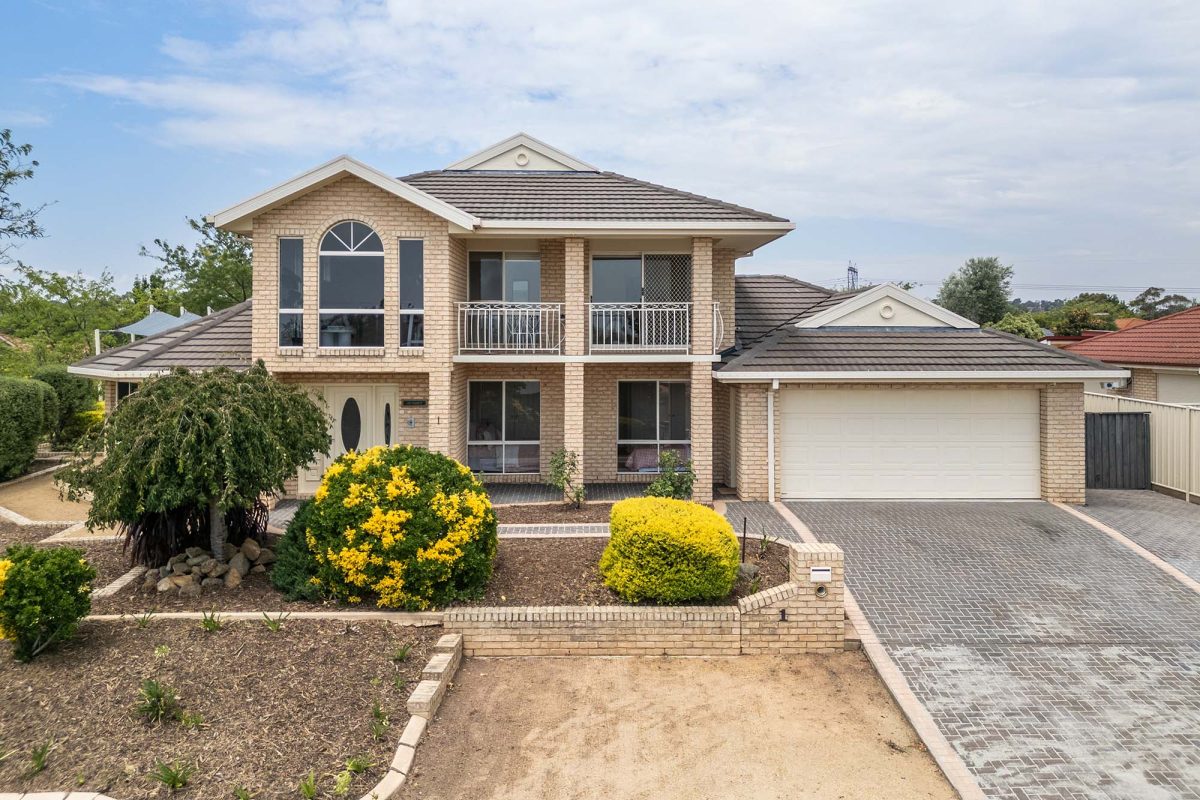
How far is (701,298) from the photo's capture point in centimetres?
1395

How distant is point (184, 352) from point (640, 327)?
9.46 metres

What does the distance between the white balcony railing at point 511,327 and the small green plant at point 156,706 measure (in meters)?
9.09

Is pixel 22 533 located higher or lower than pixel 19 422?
lower

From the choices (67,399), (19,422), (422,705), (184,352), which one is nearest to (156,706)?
(422,705)

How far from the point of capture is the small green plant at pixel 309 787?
498 centimetres

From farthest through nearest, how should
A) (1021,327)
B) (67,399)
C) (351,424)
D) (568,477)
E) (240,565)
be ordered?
(1021,327) < (67,399) < (351,424) < (568,477) < (240,565)

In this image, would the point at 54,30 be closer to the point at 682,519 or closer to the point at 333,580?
the point at 333,580

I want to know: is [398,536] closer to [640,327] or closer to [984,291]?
[640,327]

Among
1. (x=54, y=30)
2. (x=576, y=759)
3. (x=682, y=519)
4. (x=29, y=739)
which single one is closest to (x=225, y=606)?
(x=29, y=739)

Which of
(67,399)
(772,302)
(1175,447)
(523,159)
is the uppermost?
(523,159)

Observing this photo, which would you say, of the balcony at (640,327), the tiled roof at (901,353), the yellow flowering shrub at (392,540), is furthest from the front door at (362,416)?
the tiled roof at (901,353)

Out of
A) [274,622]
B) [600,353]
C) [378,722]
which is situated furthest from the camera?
[600,353]

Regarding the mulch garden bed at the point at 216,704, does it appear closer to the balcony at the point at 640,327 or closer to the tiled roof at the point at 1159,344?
the balcony at the point at 640,327

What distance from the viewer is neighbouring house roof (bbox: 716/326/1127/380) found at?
1302 centimetres
